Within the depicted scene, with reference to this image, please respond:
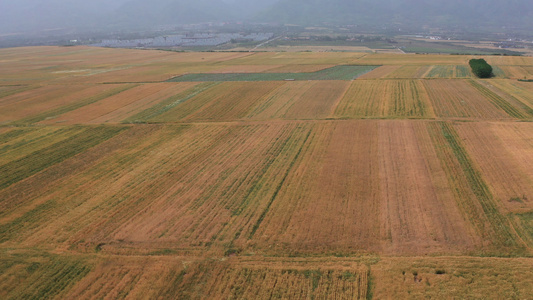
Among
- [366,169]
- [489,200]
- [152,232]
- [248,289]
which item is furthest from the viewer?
[366,169]

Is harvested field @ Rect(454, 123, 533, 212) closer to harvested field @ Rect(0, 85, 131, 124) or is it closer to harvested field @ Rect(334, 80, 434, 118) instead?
harvested field @ Rect(334, 80, 434, 118)

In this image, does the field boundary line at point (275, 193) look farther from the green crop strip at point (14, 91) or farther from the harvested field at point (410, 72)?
the green crop strip at point (14, 91)

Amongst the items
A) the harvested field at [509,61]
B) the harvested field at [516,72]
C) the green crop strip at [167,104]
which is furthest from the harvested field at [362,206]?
the harvested field at [509,61]

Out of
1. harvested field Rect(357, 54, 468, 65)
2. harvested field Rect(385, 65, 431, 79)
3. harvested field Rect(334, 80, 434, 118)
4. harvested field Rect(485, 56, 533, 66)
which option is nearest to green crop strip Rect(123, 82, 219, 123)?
harvested field Rect(334, 80, 434, 118)

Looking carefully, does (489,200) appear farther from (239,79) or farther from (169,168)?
(239,79)

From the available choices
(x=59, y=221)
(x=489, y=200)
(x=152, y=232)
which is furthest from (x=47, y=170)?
(x=489, y=200)

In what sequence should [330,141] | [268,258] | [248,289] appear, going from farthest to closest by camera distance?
[330,141] < [268,258] < [248,289]
